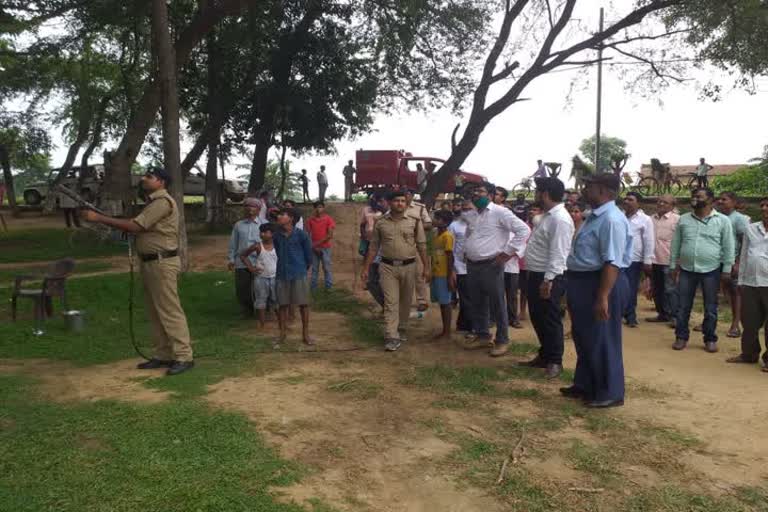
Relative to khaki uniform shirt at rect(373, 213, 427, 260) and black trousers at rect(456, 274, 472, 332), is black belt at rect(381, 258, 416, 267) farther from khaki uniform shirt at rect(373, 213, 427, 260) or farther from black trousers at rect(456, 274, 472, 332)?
black trousers at rect(456, 274, 472, 332)

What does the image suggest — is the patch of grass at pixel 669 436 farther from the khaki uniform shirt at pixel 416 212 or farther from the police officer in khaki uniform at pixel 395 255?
the khaki uniform shirt at pixel 416 212

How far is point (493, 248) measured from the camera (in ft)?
21.3

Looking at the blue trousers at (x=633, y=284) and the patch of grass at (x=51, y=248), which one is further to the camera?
the patch of grass at (x=51, y=248)

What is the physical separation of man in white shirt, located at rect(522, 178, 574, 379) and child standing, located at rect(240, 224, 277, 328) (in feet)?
11.0

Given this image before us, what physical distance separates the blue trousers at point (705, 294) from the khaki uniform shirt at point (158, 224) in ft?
17.6

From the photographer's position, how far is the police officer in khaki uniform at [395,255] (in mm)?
6738

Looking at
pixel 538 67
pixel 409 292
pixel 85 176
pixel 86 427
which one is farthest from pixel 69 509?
pixel 85 176

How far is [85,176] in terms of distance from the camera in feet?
78.5

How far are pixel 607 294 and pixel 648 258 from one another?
3.57m

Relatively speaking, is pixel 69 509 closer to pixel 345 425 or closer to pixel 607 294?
pixel 345 425

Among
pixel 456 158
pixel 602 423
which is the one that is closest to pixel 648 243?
pixel 602 423

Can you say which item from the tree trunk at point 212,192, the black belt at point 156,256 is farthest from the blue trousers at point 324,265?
the tree trunk at point 212,192

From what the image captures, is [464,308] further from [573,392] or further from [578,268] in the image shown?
[578,268]

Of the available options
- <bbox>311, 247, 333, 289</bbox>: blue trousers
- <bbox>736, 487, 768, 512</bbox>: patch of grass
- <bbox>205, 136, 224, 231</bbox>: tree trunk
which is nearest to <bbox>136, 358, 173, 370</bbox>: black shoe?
<bbox>311, 247, 333, 289</bbox>: blue trousers
